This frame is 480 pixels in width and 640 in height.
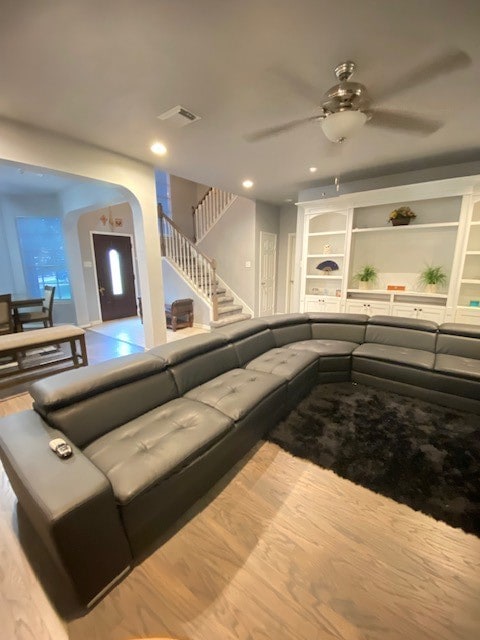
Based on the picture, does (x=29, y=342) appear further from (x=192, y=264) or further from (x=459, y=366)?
(x=459, y=366)

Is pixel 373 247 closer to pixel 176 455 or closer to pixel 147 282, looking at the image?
pixel 147 282

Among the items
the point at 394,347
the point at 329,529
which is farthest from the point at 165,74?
the point at 394,347

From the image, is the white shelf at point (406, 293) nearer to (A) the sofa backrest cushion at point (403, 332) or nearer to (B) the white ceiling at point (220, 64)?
(A) the sofa backrest cushion at point (403, 332)

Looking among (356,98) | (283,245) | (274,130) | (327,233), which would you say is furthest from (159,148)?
(283,245)

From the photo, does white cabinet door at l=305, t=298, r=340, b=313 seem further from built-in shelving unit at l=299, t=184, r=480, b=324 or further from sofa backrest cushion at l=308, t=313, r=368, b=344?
sofa backrest cushion at l=308, t=313, r=368, b=344

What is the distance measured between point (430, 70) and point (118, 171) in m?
3.23

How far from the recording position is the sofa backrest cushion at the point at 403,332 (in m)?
3.13

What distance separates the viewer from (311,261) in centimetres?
524

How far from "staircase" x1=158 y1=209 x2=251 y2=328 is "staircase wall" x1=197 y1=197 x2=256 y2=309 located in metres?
0.53

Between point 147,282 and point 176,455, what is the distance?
2972 millimetres

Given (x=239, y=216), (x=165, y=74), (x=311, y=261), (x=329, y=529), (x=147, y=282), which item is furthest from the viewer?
(x=239, y=216)

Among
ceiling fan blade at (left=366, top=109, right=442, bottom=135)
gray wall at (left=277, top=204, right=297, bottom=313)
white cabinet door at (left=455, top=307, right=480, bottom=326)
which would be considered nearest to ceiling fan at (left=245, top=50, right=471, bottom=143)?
ceiling fan blade at (left=366, top=109, right=442, bottom=135)

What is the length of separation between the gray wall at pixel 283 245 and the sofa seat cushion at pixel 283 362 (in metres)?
4.27

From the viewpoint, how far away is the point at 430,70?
73.9 inches
